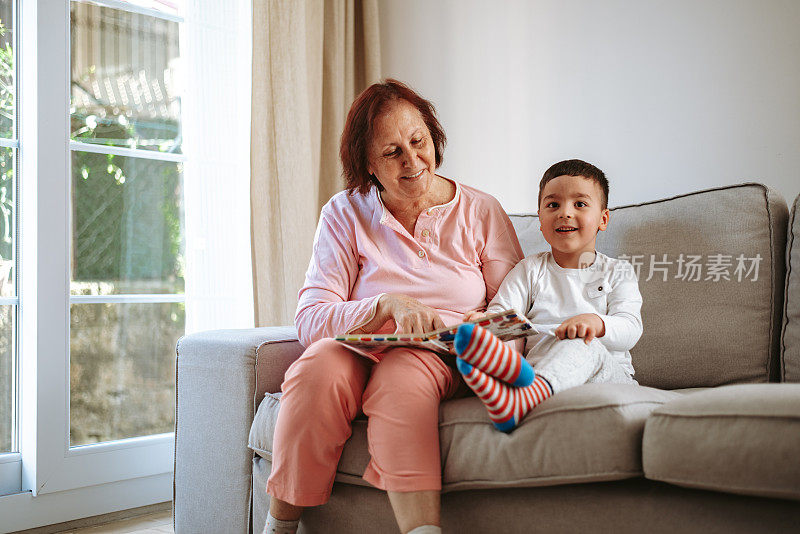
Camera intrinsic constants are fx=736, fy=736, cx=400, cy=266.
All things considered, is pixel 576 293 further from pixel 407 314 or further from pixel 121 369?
pixel 121 369

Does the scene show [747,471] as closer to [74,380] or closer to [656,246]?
[656,246]

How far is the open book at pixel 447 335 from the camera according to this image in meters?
1.34

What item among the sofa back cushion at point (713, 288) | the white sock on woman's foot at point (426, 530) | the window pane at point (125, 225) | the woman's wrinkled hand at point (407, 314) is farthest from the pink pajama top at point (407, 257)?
the window pane at point (125, 225)

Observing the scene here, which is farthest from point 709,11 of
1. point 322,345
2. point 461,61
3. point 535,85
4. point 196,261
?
point 196,261

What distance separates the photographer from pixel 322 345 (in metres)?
1.55

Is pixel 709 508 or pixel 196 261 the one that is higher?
pixel 196 261

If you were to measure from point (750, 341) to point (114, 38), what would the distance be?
2.12m

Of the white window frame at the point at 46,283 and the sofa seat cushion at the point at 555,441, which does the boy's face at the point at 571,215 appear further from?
the white window frame at the point at 46,283

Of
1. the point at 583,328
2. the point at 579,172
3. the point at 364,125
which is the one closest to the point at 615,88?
the point at 579,172

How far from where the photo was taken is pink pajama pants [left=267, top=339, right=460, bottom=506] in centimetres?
135

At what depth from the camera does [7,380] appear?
2.21 metres

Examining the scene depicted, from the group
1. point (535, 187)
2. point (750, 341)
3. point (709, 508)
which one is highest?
point (535, 187)

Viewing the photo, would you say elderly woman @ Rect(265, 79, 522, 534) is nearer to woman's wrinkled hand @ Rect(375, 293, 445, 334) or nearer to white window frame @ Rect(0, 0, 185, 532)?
Answer: woman's wrinkled hand @ Rect(375, 293, 445, 334)

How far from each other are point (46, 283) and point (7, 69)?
66 cm
